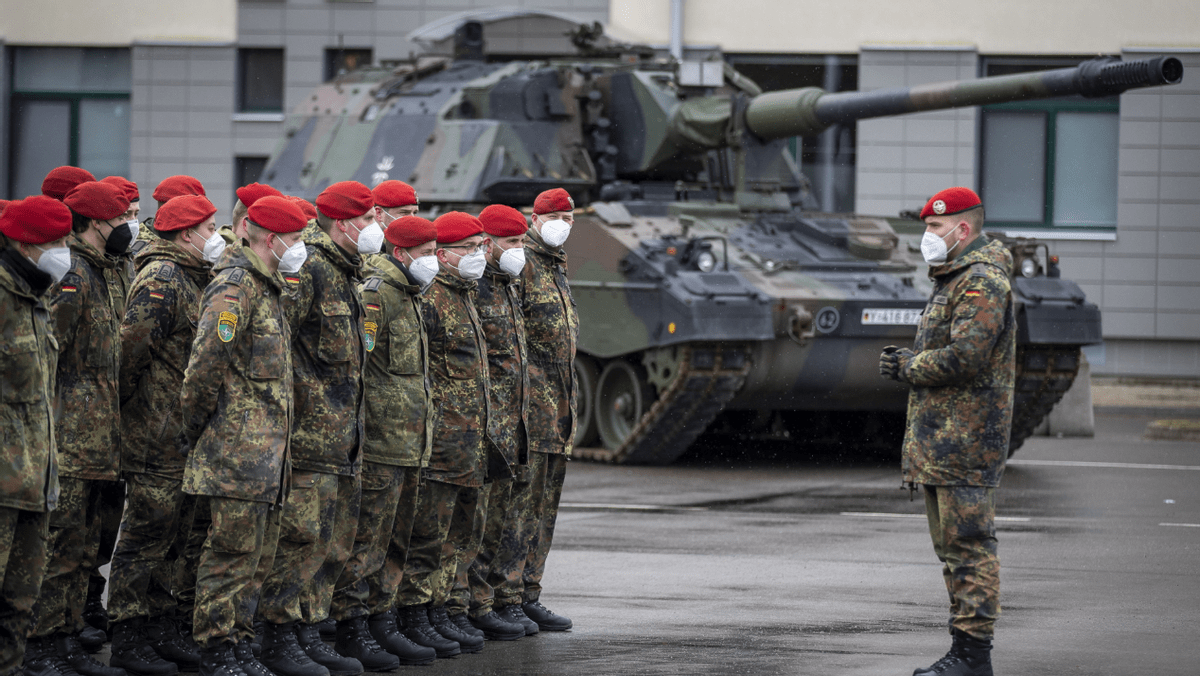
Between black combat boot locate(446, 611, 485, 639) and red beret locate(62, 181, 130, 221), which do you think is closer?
red beret locate(62, 181, 130, 221)

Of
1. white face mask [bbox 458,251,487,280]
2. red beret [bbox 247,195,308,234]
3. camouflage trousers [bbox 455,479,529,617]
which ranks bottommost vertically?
camouflage trousers [bbox 455,479,529,617]

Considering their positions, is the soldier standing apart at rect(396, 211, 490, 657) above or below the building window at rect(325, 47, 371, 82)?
below

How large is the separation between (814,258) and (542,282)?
23.0 feet

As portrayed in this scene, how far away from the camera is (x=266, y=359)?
22.0ft

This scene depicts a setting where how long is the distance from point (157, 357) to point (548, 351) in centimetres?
199

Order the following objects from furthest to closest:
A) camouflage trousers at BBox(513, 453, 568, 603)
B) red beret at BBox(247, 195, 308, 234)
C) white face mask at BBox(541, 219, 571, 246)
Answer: white face mask at BBox(541, 219, 571, 246)
camouflage trousers at BBox(513, 453, 568, 603)
red beret at BBox(247, 195, 308, 234)

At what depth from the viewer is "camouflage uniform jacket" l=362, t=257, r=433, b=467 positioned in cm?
739

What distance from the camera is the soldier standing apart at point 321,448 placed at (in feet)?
22.9

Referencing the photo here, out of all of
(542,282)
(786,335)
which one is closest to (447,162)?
(786,335)

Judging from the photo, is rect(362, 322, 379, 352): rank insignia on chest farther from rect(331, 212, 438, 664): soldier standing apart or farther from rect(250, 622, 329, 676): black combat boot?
rect(250, 622, 329, 676): black combat boot

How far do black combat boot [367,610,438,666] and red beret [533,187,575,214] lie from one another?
7.29 feet

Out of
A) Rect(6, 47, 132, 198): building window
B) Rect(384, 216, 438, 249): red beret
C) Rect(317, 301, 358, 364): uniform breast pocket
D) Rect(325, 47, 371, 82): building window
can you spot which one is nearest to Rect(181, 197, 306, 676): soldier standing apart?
Rect(317, 301, 358, 364): uniform breast pocket

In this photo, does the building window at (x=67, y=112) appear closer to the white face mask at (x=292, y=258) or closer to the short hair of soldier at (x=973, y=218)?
the white face mask at (x=292, y=258)

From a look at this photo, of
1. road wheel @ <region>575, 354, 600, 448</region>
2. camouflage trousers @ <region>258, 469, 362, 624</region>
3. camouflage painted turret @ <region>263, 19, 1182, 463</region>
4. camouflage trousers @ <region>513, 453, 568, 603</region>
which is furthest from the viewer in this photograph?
road wheel @ <region>575, 354, 600, 448</region>
